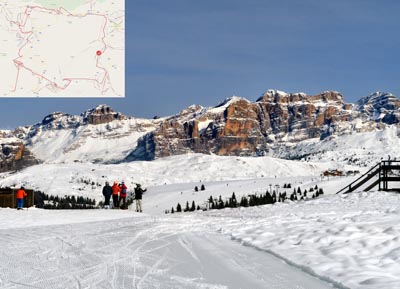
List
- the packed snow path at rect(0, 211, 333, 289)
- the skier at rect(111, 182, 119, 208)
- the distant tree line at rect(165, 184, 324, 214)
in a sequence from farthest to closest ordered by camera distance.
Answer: the distant tree line at rect(165, 184, 324, 214) < the skier at rect(111, 182, 119, 208) < the packed snow path at rect(0, 211, 333, 289)

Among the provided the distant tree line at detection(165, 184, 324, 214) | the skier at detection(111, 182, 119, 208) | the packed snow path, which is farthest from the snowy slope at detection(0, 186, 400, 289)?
the distant tree line at detection(165, 184, 324, 214)

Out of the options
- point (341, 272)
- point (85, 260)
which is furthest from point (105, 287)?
point (341, 272)

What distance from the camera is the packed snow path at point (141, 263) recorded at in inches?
401

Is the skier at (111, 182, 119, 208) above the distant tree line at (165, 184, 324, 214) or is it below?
above

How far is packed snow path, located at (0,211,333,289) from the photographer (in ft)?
33.4

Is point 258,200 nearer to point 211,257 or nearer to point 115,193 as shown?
point 115,193

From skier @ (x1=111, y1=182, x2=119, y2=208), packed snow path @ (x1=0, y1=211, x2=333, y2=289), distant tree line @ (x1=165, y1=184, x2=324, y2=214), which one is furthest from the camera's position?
distant tree line @ (x1=165, y1=184, x2=324, y2=214)

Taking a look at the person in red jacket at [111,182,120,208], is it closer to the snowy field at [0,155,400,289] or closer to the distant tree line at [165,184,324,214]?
the snowy field at [0,155,400,289]

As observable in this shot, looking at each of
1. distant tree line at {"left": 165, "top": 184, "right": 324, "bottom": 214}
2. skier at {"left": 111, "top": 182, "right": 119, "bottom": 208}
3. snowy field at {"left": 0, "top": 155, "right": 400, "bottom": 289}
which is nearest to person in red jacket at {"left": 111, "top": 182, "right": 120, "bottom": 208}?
skier at {"left": 111, "top": 182, "right": 119, "bottom": 208}

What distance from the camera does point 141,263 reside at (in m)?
12.3

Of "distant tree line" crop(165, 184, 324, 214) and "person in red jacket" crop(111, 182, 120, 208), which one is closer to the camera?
"person in red jacket" crop(111, 182, 120, 208)

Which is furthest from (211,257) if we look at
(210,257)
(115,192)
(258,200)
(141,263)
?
(258,200)

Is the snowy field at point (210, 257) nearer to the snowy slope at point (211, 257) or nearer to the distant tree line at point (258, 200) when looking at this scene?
the snowy slope at point (211, 257)

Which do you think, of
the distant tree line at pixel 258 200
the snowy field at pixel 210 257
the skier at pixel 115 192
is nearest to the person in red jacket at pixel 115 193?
the skier at pixel 115 192
